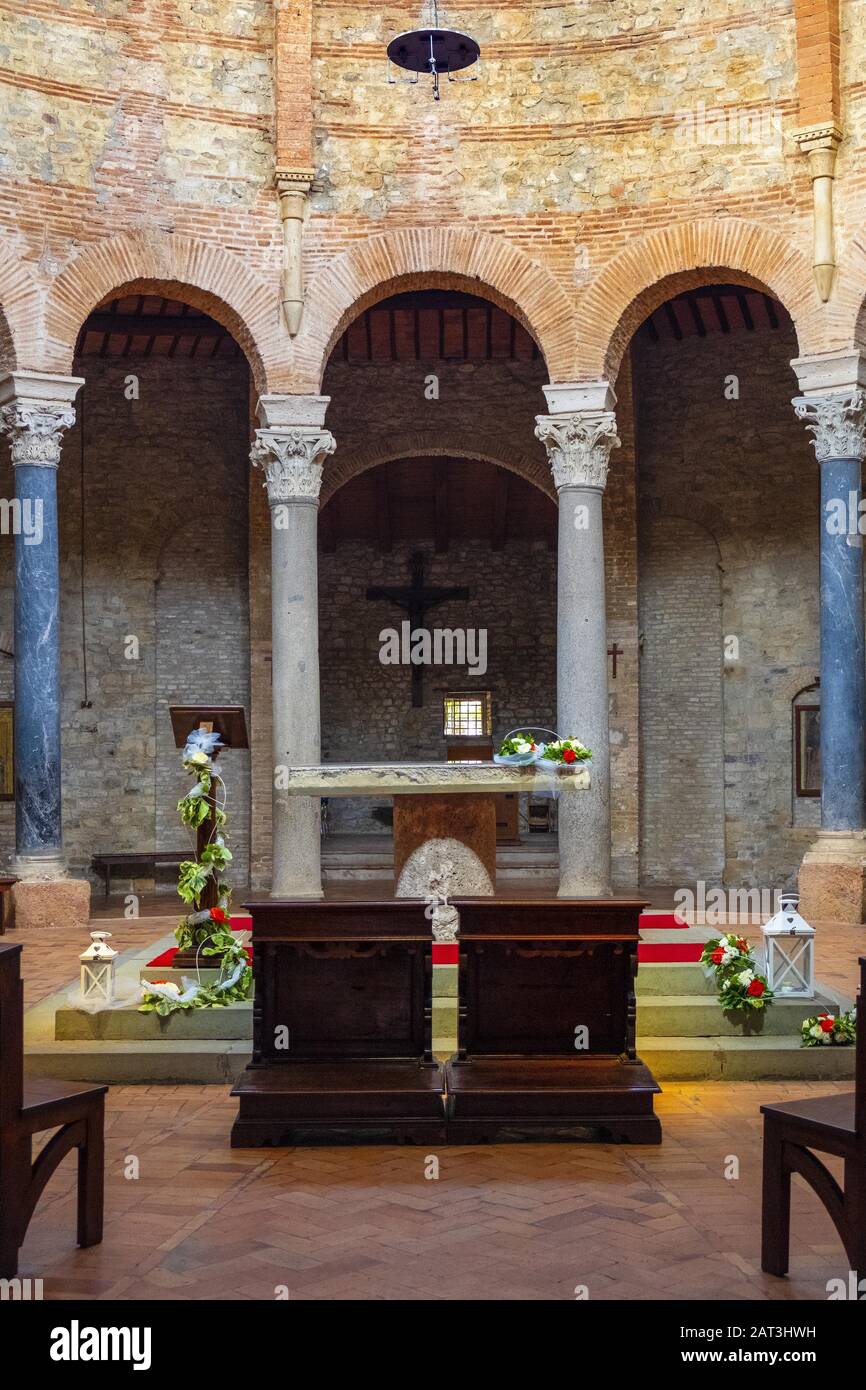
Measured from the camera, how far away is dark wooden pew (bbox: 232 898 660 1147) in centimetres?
623

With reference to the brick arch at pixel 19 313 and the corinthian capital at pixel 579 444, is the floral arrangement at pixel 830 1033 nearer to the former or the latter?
the corinthian capital at pixel 579 444

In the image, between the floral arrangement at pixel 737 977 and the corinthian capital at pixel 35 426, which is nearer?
the floral arrangement at pixel 737 977

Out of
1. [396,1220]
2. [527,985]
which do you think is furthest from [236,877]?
[396,1220]

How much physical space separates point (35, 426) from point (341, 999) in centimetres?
819

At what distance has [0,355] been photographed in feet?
42.1

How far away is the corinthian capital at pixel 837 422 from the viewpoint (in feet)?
41.8

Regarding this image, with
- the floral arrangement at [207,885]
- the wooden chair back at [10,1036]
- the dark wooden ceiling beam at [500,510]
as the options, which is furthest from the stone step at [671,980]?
the dark wooden ceiling beam at [500,510]

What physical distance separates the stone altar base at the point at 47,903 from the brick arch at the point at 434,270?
205 inches

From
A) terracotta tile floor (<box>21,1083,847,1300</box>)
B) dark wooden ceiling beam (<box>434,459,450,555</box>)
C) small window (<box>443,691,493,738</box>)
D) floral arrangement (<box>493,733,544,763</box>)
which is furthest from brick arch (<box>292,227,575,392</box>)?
terracotta tile floor (<box>21,1083,847,1300</box>)

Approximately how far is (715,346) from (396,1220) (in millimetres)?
13853

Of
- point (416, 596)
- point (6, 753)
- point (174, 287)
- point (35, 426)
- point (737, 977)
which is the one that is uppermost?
point (174, 287)

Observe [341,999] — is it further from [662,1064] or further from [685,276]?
[685,276]

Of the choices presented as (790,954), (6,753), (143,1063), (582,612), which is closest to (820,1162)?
(790,954)

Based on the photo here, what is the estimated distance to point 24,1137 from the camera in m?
4.46
